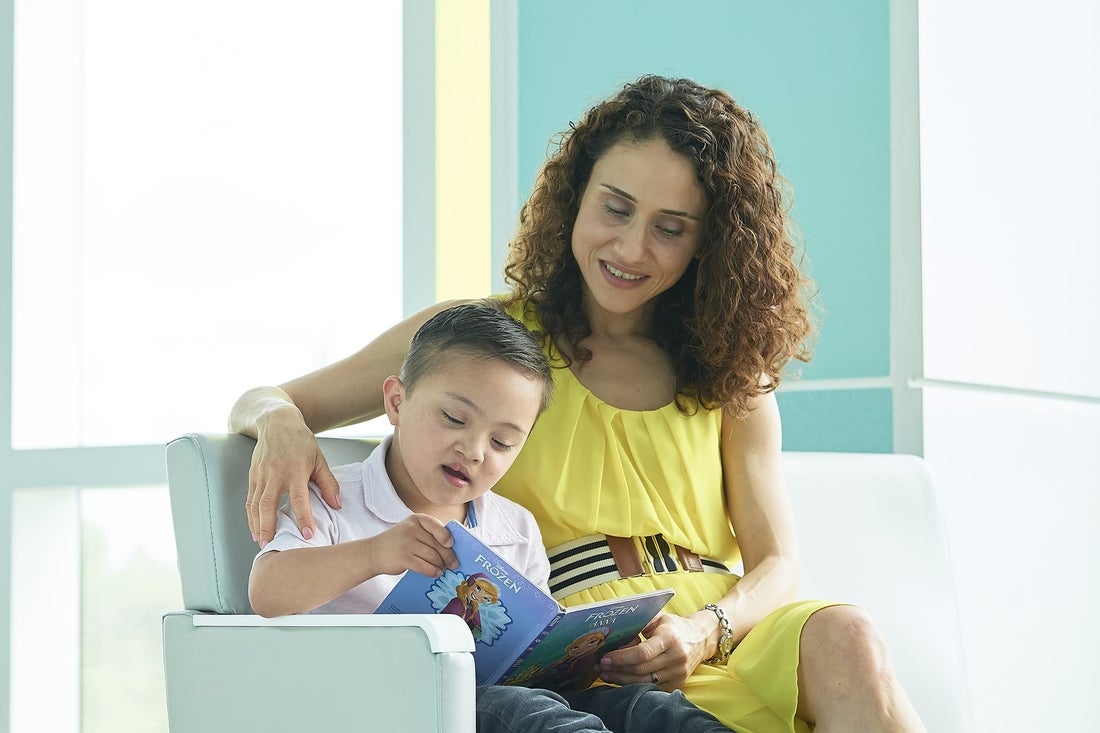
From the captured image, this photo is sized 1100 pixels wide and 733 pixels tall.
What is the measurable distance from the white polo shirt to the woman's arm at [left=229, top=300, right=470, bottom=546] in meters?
0.02

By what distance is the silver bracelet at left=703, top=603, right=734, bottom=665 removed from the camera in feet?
5.41

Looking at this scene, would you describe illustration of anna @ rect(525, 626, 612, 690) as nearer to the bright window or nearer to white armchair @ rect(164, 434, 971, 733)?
white armchair @ rect(164, 434, 971, 733)

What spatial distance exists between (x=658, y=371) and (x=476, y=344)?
0.46 meters

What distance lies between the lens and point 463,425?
4.99 ft

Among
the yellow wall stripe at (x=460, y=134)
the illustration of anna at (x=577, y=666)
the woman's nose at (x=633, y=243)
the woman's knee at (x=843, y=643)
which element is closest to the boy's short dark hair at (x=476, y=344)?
the woman's nose at (x=633, y=243)

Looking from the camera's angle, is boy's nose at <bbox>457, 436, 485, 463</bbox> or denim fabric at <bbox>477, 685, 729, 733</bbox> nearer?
denim fabric at <bbox>477, 685, 729, 733</bbox>

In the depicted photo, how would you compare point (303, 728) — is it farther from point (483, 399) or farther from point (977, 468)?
point (977, 468)

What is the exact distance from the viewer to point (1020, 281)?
2650 millimetres

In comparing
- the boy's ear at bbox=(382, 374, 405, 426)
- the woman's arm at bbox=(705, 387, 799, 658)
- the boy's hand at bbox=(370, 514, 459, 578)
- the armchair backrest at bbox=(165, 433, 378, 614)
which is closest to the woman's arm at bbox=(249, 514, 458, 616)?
the boy's hand at bbox=(370, 514, 459, 578)

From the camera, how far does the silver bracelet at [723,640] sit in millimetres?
1647

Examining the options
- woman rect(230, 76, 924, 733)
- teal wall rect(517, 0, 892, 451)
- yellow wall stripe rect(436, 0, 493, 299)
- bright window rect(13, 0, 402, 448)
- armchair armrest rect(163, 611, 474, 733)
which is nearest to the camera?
armchair armrest rect(163, 611, 474, 733)

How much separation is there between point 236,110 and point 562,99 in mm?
875

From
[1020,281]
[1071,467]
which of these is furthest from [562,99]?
[1071,467]

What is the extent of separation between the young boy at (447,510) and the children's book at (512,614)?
4 cm
